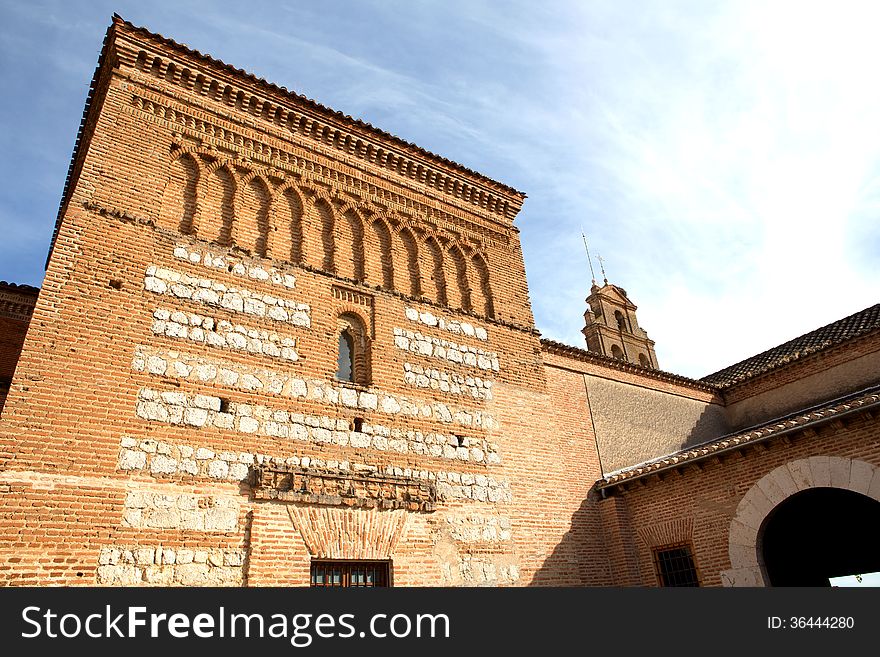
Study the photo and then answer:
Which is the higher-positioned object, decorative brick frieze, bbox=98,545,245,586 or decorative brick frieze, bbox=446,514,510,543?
decorative brick frieze, bbox=446,514,510,543

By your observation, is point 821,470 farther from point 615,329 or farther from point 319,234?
point 615,329

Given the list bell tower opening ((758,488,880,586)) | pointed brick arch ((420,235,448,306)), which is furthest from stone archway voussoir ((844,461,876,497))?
pointed brick arch ((420,235,448,306))

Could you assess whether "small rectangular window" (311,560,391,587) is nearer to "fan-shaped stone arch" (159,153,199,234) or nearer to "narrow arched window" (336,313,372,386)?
"narrow arched window" (336,313,372,386)

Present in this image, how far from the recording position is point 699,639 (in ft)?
17.1

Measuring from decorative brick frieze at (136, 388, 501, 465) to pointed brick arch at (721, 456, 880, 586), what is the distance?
3.51m

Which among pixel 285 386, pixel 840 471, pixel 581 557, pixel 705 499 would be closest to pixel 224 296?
pixel 285 386

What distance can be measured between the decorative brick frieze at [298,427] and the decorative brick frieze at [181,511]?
2.71ft

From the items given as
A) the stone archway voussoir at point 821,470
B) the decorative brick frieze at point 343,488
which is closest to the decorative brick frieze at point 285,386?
the decorative brick frieze at point 343,488

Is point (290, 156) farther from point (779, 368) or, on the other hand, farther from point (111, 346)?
point (779, 368)

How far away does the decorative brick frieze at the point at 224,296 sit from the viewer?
721cm

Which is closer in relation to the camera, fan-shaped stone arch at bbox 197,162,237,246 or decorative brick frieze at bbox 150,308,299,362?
decorative brick frieze at bbox 150,308,299,362

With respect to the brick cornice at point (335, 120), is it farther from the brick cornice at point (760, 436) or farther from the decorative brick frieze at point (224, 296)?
the brick cornice at point (760, 436)

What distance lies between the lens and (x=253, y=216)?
8.58 meters

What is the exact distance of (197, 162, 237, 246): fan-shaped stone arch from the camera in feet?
26.4
